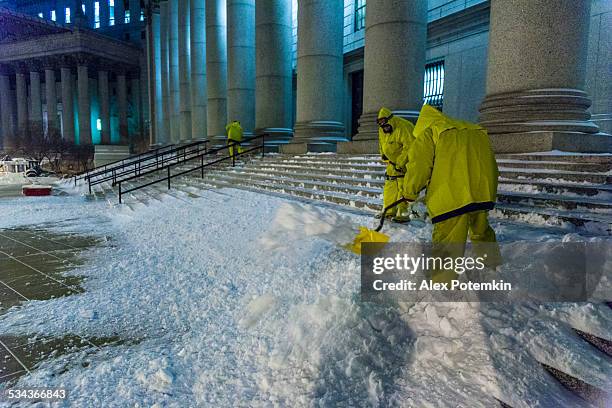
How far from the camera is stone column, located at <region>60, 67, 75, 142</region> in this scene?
47.8m

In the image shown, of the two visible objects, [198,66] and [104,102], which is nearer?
[198,66]

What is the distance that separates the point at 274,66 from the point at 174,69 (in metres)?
16.7

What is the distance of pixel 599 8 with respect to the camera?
897 cm

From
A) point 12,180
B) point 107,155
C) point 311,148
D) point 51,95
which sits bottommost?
point 12,180

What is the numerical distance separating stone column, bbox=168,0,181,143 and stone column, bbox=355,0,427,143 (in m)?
22.2

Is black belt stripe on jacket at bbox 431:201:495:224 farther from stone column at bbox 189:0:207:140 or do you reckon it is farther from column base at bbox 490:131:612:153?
stone column at bbox 189:0:207:140

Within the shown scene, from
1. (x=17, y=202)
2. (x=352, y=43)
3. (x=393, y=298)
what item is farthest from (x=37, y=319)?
(x=352, y=43)

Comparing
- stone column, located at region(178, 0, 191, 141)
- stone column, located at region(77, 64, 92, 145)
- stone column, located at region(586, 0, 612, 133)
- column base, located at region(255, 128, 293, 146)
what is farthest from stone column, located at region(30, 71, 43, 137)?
stone column, located at region(586, 0, 612, 133)

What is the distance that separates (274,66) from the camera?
15297 millimetres

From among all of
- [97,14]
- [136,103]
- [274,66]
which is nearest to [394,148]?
[274,66]

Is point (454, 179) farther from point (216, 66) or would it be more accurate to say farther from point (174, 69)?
point (174, 69)

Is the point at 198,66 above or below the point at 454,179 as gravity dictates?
above

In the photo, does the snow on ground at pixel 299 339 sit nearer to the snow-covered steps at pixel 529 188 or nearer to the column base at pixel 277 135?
the snow-covered steps at pixel 529 188

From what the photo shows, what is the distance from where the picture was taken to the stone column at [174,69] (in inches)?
1135
